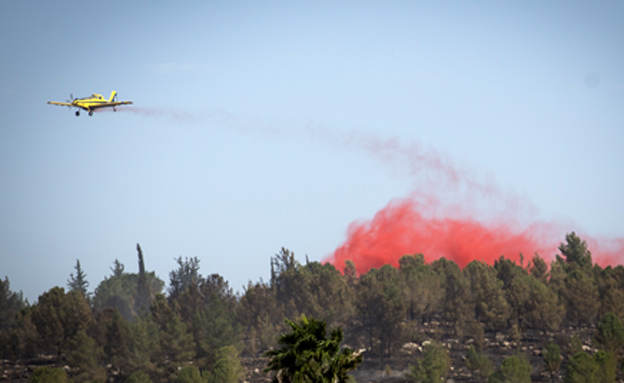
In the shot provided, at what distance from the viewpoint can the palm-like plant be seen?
132 ft

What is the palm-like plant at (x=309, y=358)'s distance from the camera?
40.3 m

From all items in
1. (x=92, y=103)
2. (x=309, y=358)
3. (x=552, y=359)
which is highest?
(x=92, y=103)

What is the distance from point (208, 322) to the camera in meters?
130

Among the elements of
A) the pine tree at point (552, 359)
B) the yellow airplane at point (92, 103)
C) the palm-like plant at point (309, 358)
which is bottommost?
the pine tree at point (552, 359)

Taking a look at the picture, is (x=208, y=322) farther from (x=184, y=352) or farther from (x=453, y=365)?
(x=453, y=365)

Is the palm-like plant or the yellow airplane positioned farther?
the yellow airplane

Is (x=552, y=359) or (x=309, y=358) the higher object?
(x=309, y=358)

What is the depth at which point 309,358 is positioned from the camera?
A: 133 feet

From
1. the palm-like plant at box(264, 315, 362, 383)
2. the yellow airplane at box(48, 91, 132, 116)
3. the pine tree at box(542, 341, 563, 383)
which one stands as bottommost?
the pine tree at box(542, 341, 563, 383)

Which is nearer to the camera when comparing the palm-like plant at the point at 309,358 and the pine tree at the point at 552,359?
the palm-like plant at the point at 309,358

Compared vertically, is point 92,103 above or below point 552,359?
above

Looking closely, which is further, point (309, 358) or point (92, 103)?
point (92, 103)

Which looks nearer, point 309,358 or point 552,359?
point 309,358

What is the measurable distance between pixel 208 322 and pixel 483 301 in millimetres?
47074
